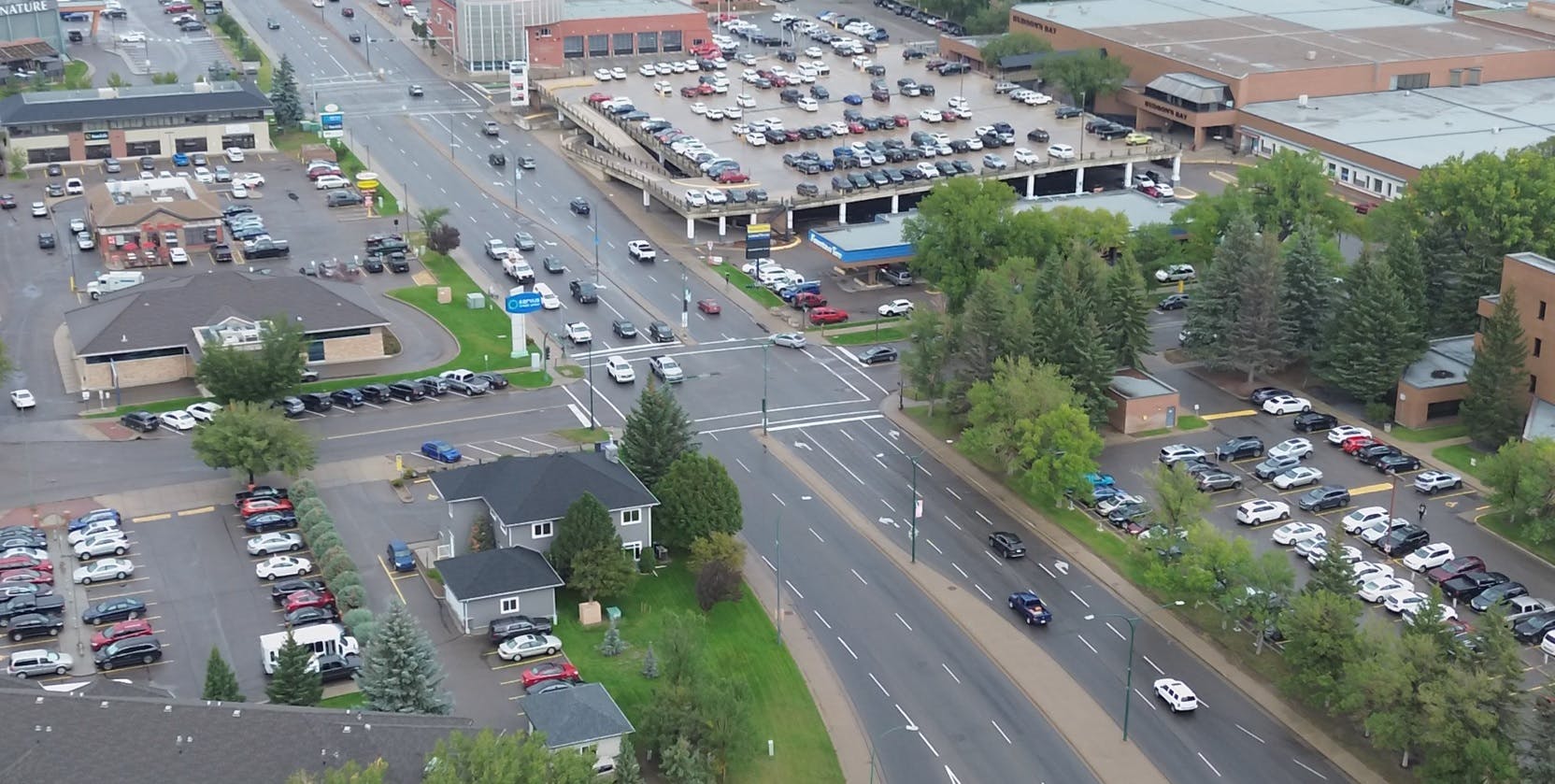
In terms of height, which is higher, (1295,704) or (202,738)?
(202,738)

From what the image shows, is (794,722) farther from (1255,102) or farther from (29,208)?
(1255,102)

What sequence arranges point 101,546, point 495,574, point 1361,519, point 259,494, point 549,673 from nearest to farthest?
point 549,673 → point 495,574 → point 101,546 → point 1361,519 → point 259,494

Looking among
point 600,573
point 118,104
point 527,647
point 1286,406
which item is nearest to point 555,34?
point 118,104

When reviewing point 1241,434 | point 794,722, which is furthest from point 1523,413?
point 794,722

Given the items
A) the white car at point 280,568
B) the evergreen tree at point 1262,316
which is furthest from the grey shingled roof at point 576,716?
the evergreen tree at point 1262,316

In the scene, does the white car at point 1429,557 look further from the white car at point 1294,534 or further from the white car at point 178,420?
the white car at point 178,420

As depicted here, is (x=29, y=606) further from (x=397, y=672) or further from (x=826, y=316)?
(x=826, y=316)
